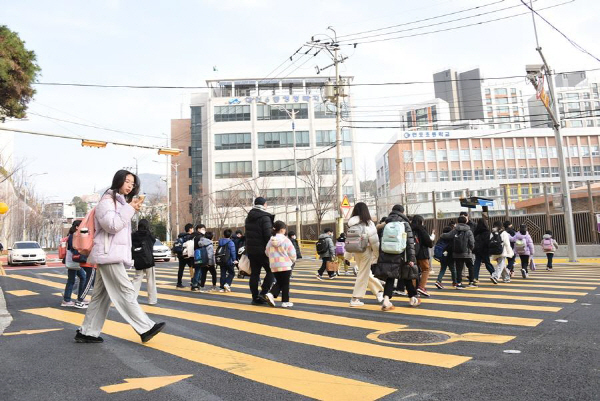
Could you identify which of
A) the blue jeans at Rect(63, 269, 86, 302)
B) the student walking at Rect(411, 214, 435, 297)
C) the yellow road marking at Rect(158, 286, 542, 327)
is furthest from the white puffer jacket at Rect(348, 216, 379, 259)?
the blue jeans at Rect(63, 269, 86, 302)

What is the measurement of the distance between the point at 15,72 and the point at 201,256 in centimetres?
603

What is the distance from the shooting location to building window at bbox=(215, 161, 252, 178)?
201 feet

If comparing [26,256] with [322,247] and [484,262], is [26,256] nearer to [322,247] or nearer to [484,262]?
[322,247]

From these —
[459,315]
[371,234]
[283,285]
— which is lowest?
[459,315]

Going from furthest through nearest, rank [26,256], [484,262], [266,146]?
[266,146] < [26,256] < [484,262]

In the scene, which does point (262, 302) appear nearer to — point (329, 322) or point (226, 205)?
point (329, 322)

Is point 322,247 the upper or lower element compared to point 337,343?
upper

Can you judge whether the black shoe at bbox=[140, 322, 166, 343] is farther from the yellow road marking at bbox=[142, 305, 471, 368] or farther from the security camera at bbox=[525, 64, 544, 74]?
the security camera at bbox=[525, 64, 544, 74]


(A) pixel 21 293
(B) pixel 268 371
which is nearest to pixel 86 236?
(B) pixel 268 371

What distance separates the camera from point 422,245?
9.65 metres

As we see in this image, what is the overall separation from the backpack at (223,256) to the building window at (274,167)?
49426 millimetres

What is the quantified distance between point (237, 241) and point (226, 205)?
139 ft

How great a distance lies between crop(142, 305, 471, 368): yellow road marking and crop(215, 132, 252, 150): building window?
5594 cm

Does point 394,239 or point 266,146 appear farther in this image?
point 266,146
